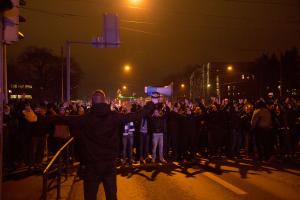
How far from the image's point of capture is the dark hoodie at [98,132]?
5.52m

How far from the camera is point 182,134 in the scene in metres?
15.2

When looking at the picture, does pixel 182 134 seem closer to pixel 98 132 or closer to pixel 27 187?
pixel 27 187

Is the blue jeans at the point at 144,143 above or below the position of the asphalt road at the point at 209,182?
above

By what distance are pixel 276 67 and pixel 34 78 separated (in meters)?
45.9

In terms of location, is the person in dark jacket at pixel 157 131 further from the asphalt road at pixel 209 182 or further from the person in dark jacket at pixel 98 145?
the person in dark jacket at pixel 98 145

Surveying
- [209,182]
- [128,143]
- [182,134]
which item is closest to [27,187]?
[209,182]

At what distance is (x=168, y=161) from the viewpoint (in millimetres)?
14438

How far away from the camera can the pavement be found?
9.00 meters

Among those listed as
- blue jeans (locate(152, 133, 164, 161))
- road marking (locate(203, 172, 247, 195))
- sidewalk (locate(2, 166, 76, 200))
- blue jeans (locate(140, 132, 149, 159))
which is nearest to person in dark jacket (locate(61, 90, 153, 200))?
sidewalk (locate(2, 166, 76, 200))

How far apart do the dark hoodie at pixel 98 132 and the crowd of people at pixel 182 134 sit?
7.56 m

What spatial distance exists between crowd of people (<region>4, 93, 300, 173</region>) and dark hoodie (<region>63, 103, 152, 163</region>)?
7562 millimetres

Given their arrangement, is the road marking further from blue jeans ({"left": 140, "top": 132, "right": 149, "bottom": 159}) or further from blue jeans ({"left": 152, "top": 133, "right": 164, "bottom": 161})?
blue jeans ({"left": 140, "top": 132, "right": 149, "bottom": 159})

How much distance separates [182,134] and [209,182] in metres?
4.84

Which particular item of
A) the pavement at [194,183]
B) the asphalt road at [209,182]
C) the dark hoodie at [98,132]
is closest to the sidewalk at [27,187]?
the pavement at [194,183]
